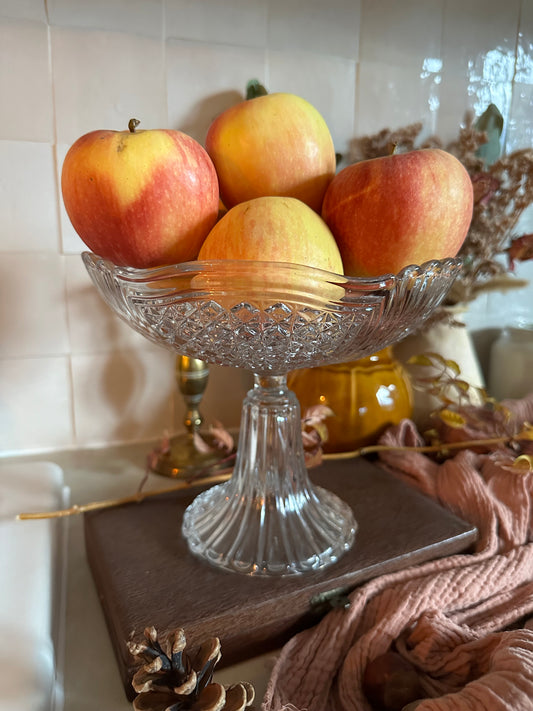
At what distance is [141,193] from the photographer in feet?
1.16

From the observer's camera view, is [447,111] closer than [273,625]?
No

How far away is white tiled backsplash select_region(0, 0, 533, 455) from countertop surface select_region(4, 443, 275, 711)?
0.27 feet

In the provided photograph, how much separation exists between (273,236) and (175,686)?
10.2 inches

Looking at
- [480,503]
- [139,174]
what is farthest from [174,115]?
[480,503]

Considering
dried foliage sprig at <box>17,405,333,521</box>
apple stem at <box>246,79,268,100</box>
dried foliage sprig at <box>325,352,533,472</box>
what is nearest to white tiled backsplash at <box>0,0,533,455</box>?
apple stem at <box>246,79,268,100</box>

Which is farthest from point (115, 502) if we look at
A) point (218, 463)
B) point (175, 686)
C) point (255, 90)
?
point (255, 90)

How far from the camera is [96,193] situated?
0.36 meters

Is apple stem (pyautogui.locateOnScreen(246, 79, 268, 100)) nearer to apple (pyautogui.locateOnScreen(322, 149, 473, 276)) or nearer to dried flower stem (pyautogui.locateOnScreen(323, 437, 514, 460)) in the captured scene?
apple (pyautogui.locateOnScreen(322, 149, 473, 276))

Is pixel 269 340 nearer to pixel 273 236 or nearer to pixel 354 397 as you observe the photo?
pixel 273 236

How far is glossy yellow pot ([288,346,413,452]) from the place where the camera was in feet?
2.02

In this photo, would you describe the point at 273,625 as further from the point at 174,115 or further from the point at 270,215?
the point at 174,115

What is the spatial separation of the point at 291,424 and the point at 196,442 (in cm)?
18

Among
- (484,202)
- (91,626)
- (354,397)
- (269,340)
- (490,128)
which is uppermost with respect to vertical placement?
(490,128)

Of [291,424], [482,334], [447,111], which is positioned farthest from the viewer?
[482,334]
